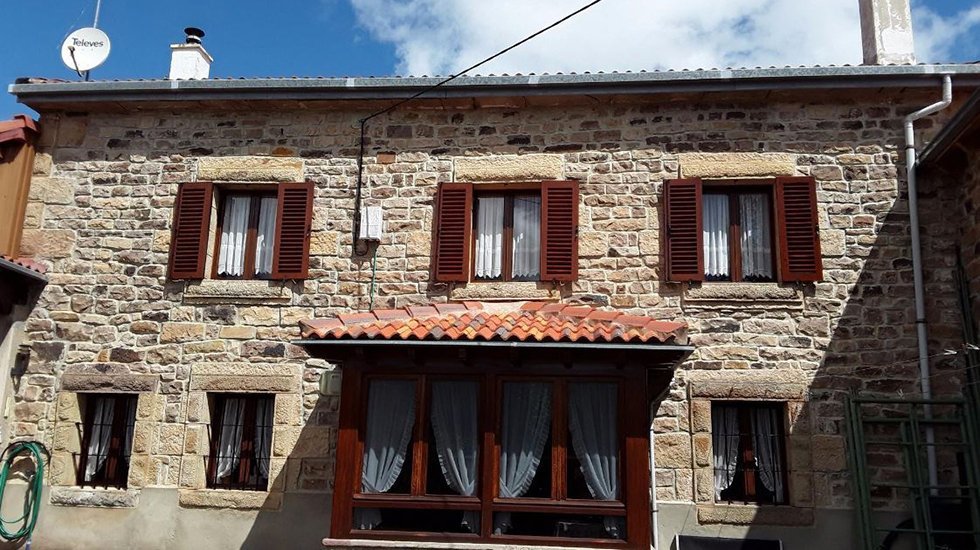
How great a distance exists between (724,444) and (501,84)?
4382mm

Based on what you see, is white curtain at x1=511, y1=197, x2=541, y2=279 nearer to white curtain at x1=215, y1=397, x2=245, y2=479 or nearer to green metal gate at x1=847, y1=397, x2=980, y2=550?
white curtain at x1=215, y1=397, x2=245, y2=479

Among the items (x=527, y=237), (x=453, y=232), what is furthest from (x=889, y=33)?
(x=453, y=232)

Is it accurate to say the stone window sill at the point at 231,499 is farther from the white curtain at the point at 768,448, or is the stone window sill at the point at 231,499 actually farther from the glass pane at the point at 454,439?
the white curtain at the point at 768,448

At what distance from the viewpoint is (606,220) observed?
8.23m

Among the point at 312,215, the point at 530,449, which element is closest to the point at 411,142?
the point at 312,215

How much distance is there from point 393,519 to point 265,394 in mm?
2457

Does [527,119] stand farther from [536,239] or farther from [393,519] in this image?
[393,519]

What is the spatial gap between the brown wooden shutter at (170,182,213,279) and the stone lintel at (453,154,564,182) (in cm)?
282

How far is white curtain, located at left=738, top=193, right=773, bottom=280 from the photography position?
26.5ft

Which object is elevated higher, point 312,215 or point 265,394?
point 312,215

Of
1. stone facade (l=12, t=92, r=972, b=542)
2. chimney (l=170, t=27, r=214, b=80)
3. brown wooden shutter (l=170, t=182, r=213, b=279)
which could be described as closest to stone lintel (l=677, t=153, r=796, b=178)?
stone facade (l=12, t=92, r=972, b=542)

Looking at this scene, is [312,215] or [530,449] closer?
[530,449]

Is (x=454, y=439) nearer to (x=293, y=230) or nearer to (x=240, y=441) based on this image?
(x=240, y=441)

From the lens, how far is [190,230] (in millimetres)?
8531
